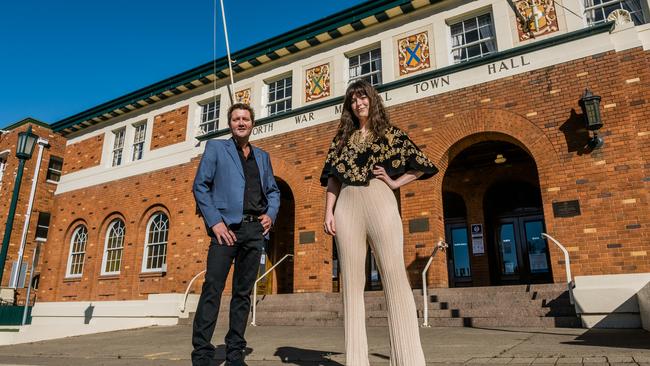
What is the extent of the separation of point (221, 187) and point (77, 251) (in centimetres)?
1608

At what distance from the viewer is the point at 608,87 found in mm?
7926

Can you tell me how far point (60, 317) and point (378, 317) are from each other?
12932mm

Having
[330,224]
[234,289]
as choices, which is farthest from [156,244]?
[330,224]

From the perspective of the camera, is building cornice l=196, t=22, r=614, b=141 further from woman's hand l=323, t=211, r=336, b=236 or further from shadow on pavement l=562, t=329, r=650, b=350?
woman's hand l=323, t=211, r=336, b=236

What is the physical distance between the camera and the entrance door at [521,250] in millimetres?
11539

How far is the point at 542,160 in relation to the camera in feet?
26.9

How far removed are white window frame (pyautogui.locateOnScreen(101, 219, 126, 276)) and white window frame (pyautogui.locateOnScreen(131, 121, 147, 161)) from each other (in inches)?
96.6

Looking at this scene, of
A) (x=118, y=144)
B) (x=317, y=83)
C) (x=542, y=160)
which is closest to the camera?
(x=542, y=160)

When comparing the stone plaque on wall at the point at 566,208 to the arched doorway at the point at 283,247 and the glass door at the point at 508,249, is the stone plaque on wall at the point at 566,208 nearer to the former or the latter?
the glass door at the point at 508,249

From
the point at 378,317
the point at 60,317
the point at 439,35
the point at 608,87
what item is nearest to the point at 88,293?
the point at 60,317

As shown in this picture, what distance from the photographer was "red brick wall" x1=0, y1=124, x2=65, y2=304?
1758 cm

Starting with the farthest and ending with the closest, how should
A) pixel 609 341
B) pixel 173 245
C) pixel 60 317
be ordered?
1. pixel 60 317
2. pixel 173 245
3. pixel 609 341

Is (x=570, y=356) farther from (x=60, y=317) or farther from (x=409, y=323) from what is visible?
(x=60, y=317)

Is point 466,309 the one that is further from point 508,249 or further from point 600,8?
point 600,8
